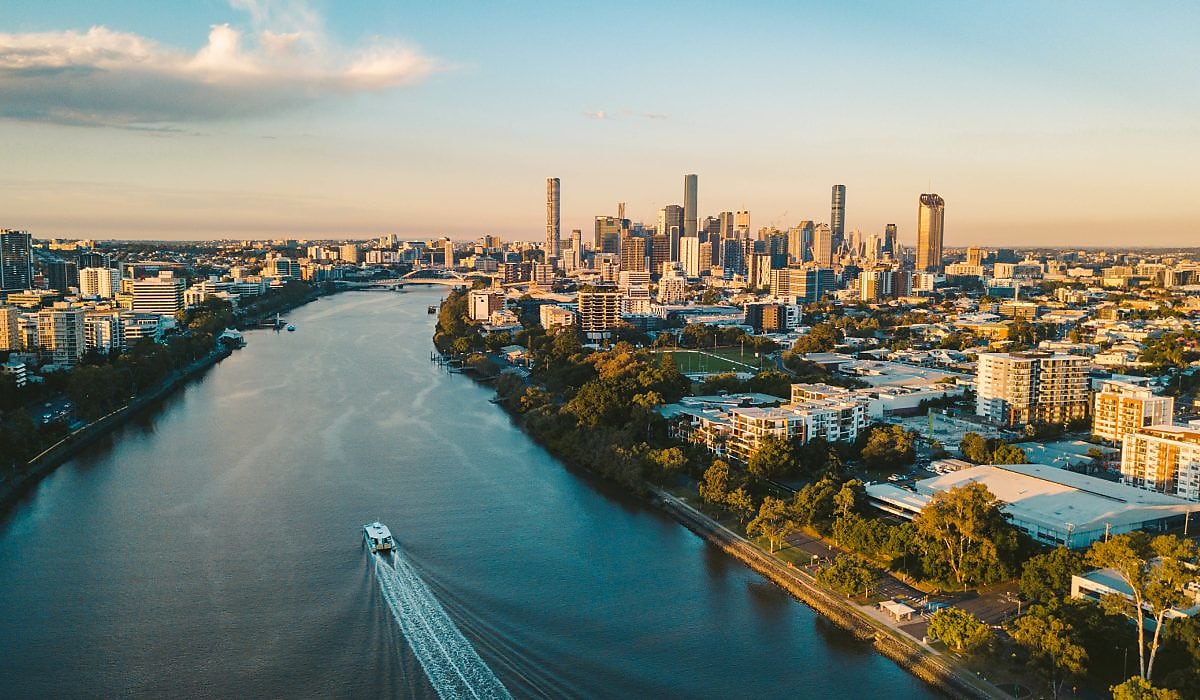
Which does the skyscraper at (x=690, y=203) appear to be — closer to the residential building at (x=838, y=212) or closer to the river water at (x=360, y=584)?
the residential building at (x=838, y=212)

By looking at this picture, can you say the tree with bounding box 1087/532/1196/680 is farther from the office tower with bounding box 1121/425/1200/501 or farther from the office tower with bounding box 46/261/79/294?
the office tower with bounding box 46/261/79/294

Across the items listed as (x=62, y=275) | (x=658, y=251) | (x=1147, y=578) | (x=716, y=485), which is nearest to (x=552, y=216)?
(x=658, y=251)

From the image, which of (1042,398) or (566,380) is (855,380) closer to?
(1042,398)

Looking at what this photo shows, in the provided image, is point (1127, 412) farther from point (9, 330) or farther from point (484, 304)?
point (484, 304)

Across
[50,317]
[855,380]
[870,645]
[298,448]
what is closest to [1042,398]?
[855,380]

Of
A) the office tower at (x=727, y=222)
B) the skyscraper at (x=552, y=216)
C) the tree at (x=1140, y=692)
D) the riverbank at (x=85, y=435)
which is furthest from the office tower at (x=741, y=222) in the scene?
the tree at (x=1140, y=692)
